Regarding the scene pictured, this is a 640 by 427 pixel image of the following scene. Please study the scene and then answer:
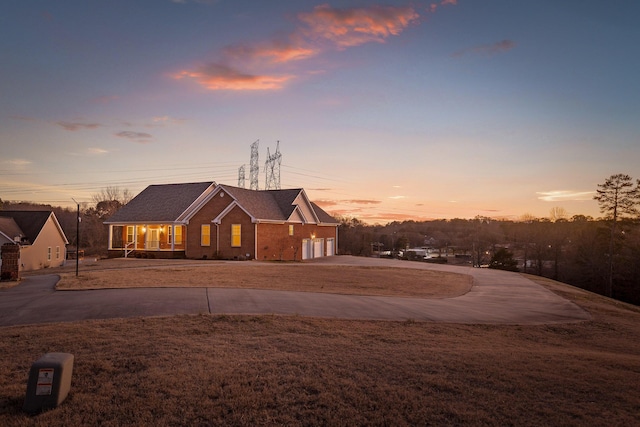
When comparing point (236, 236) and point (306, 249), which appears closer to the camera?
point (236, 236)

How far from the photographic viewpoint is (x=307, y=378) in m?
7.48

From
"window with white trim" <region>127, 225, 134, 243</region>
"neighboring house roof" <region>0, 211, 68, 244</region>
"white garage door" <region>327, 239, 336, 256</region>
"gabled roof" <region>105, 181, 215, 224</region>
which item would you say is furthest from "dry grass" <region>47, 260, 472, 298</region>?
"neighboring house roof" <region>0, 211, 68, 244</region>

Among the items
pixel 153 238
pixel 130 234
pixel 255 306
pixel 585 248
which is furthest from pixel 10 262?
pixel 585 248

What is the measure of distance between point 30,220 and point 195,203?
17.5 m

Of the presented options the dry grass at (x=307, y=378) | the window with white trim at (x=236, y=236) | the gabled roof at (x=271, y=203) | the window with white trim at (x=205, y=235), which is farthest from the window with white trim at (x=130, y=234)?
the dry grass at (x=307, y=378)

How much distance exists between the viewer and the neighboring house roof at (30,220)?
44.9 metres

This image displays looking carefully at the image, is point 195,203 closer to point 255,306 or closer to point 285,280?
point 285,280

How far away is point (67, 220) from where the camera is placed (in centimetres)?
9338

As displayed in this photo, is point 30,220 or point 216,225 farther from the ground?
point 30,220

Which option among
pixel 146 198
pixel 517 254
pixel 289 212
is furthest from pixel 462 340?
pixel 517 254

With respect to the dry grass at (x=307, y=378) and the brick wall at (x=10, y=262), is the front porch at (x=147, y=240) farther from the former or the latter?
the dry grass at (x=307, y=378)

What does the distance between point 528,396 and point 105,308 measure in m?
12.7

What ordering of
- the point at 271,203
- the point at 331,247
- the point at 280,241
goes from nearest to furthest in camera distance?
the point at 280,241
the point at 271,203
the point at 331,247

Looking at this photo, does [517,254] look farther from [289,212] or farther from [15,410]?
[15,410]
